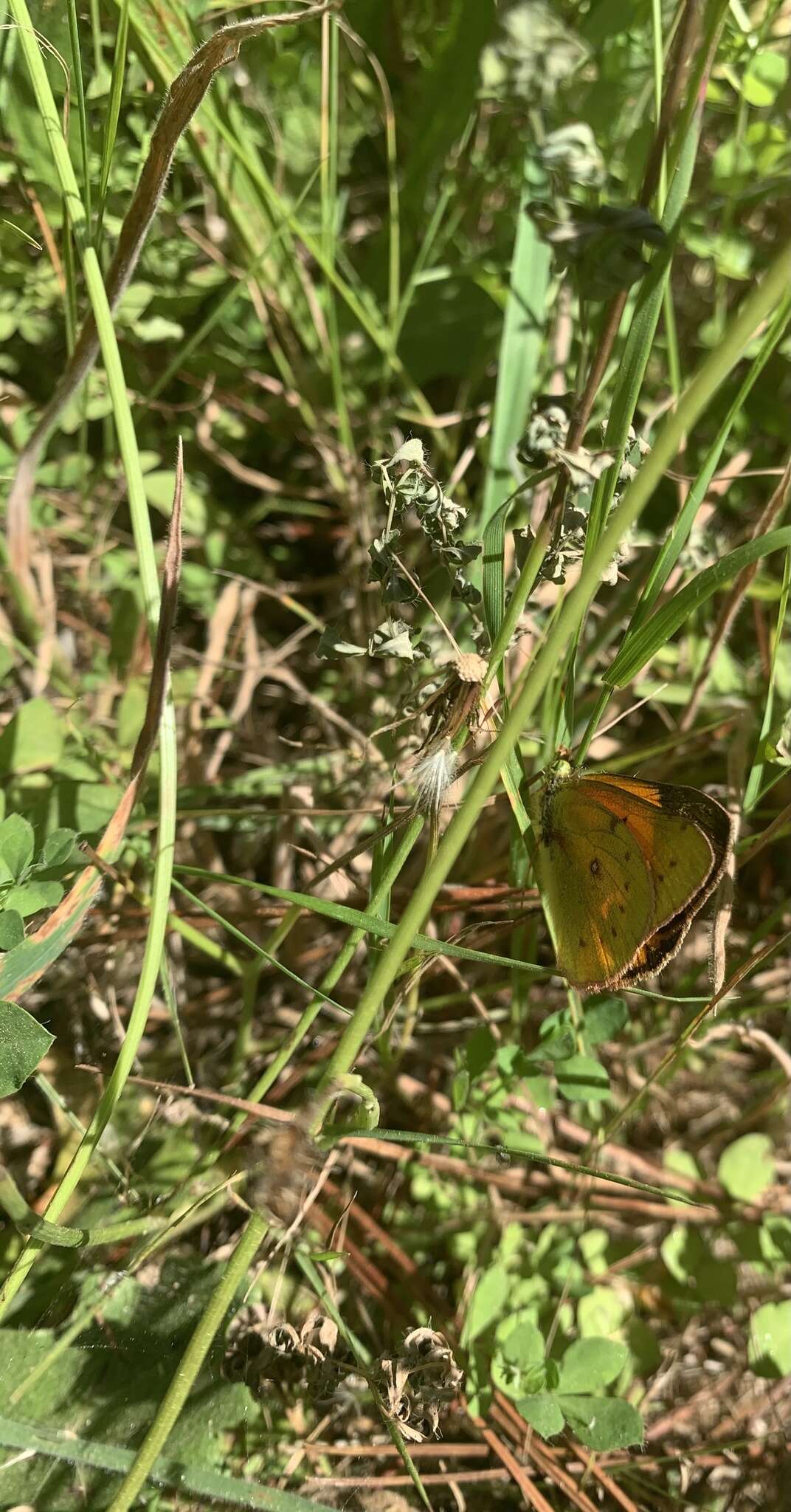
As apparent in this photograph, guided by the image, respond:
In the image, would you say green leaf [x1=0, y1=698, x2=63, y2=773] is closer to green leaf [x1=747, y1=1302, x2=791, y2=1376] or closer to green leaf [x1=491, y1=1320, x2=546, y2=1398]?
green leaf [x1=491, y1=1320, x2=546, y2=1398]

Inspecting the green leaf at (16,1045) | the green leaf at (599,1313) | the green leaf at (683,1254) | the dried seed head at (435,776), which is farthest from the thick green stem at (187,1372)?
the green leaf at (683,1254)

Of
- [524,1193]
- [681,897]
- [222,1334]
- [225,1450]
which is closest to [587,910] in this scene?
[681,897]

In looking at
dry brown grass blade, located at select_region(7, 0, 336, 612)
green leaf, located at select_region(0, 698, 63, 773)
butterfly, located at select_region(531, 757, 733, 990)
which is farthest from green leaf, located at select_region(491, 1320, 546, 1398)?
dry brown grass blade, located at select_region(7, 0, 336, 612)

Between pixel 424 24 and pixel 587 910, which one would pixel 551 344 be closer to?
pixel 424 24

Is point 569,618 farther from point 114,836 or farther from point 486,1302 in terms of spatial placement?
point 486,1302

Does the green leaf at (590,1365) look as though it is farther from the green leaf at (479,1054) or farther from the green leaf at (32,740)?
the green leaf at (32,740)

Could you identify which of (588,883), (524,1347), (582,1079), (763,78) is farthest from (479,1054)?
(763,78)
